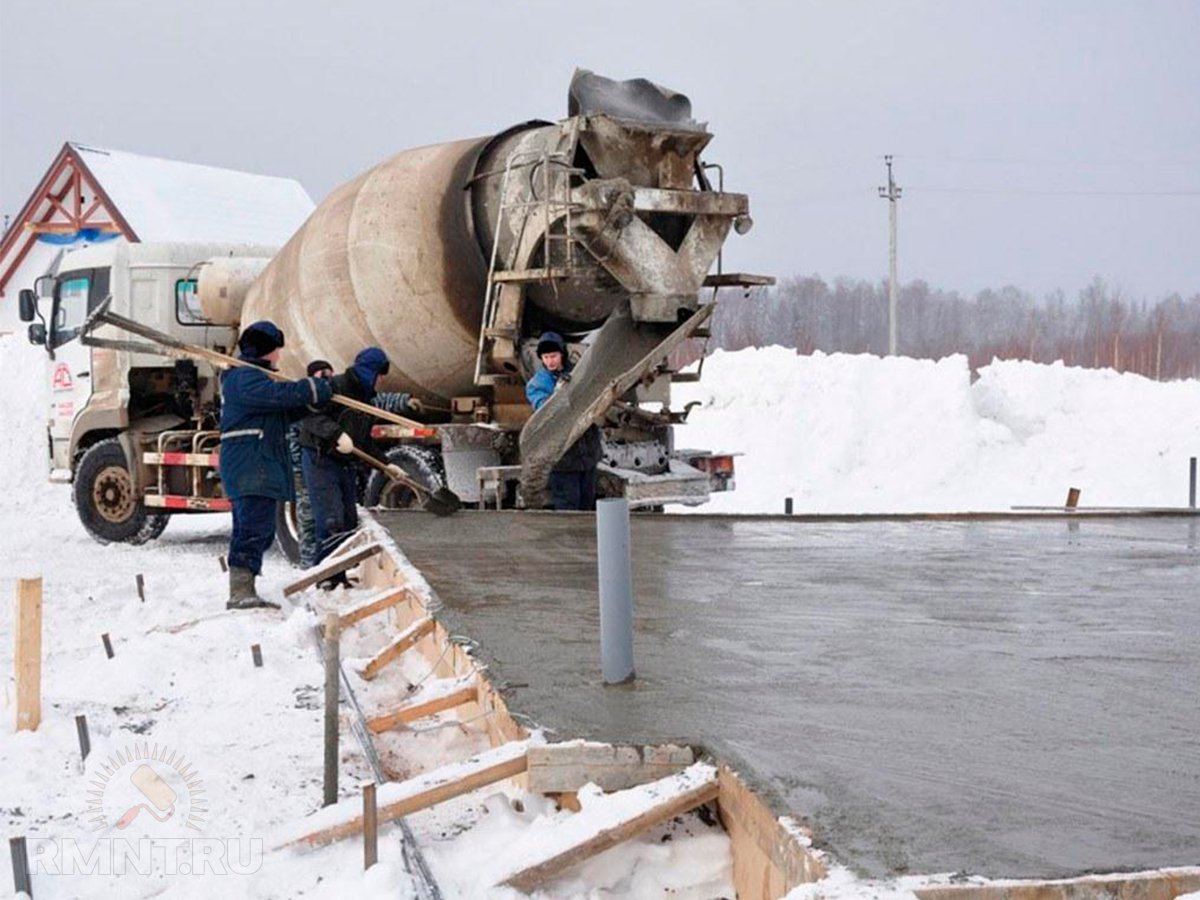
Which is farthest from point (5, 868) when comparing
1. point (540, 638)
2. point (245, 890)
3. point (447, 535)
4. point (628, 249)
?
point (628, 249)

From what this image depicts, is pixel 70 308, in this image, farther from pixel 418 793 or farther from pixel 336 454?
pixel 418 793

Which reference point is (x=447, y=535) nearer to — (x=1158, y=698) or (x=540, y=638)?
(x=540, y=638)

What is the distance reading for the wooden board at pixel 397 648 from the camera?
5719mm

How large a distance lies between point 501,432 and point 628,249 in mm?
1947

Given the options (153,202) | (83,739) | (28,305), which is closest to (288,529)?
(28,305)

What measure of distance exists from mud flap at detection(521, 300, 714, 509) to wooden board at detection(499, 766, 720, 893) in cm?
647

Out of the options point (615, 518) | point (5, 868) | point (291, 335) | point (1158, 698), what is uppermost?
point (291, 335)

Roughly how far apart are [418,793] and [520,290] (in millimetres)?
7066

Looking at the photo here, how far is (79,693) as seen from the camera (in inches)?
235

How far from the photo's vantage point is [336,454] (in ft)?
29.9

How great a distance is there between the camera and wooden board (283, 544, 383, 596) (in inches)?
306

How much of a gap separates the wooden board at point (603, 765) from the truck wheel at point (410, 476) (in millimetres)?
7350

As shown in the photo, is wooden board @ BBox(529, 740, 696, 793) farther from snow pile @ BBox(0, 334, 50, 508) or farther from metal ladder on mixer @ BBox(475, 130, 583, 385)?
snow pile @ BBox(0, 334, 50, 508)

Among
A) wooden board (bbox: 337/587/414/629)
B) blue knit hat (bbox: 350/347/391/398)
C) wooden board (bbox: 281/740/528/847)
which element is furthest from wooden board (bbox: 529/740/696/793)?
blue knit hat (bbox: 350/347/391/398)
